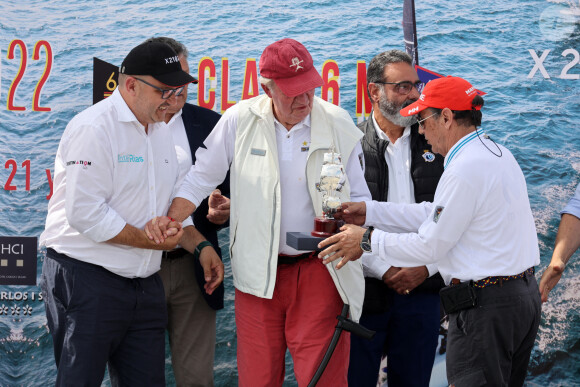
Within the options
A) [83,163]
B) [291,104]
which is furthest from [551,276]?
[83,163]

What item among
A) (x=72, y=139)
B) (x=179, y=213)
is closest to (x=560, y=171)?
(x=179, y=213)

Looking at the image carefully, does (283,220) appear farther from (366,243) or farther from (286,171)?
(366,243)

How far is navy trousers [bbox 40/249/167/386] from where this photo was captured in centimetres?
262

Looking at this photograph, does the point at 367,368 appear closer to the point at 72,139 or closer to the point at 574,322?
the point at 574,322

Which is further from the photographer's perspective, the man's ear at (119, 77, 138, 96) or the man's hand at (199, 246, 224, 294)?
the man's hand at (199, 246, 224, 294)

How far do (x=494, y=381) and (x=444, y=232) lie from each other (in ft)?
2.01

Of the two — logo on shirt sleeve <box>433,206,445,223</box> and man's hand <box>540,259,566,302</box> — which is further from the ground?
logo on shirt sleeve <box>433,206,445,223</box>

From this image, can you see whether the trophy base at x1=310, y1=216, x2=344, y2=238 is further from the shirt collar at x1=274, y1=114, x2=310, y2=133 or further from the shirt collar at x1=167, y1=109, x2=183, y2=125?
the shirt collar at x1=167, y1=109, x2=183, y2=125

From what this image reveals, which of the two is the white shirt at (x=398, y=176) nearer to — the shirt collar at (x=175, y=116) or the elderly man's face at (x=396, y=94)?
the elderly man's face at (x=396, y=94)

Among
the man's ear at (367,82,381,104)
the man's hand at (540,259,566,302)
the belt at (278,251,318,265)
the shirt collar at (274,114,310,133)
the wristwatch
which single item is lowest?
the man's hand at (540,259,566,302)

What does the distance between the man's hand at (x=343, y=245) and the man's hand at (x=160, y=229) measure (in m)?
0.62

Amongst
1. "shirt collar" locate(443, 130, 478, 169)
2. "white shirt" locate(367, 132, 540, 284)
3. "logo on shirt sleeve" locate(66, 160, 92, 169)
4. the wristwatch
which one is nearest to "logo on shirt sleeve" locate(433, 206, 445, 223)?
"white shirt" locate(367, 132, 540, 284)

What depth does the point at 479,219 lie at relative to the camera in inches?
102

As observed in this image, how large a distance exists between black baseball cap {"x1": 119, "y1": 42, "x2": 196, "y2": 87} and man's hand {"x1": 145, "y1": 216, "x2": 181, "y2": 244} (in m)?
0.56
